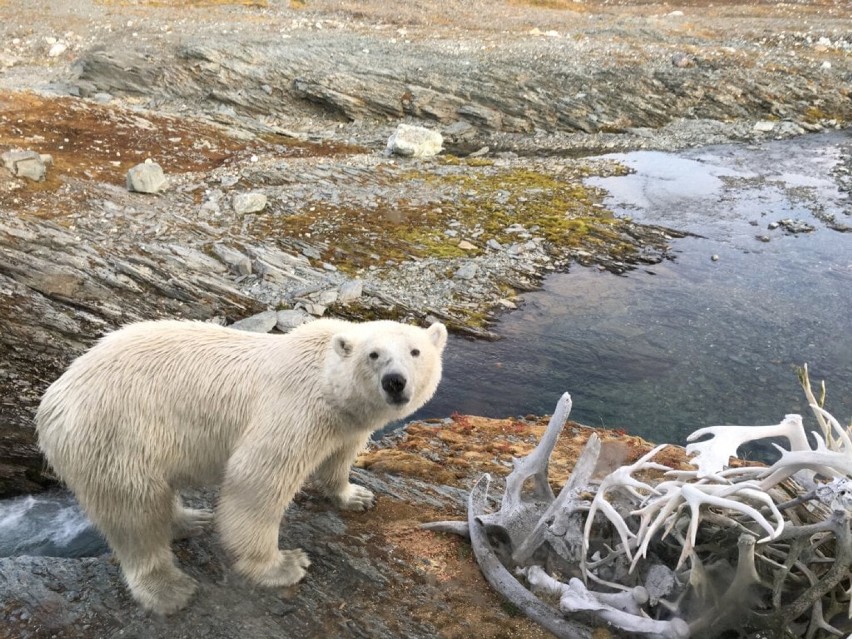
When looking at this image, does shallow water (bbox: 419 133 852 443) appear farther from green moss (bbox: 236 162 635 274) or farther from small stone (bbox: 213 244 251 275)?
small stone (bbox: 213 244 251 275)

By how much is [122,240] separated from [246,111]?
44.9 ft

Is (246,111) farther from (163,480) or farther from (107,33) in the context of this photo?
(163,480)

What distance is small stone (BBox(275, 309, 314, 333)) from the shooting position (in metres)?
10.9

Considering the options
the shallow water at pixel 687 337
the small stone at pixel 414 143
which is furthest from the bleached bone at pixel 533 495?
the small stone at pixel 414 143

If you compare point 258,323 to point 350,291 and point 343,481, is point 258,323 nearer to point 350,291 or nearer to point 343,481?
point 350,291

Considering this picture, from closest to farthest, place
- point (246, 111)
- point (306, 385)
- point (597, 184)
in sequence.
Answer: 1. point (306, 385)
2. point (597, 184)
3. point (246, 111)

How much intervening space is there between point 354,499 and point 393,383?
1.79 m

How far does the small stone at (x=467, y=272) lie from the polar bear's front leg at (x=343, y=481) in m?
7.80

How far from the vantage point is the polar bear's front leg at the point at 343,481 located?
527 cm

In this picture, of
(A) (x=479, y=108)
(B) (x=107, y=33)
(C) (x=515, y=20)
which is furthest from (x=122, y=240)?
(C) (x=515, y=20)

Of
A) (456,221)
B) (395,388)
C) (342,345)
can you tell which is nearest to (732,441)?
(395,388)

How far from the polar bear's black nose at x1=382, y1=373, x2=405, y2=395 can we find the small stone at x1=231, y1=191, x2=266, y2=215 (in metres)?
11.6

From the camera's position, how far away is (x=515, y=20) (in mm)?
39688

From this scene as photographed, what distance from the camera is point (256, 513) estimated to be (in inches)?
180
